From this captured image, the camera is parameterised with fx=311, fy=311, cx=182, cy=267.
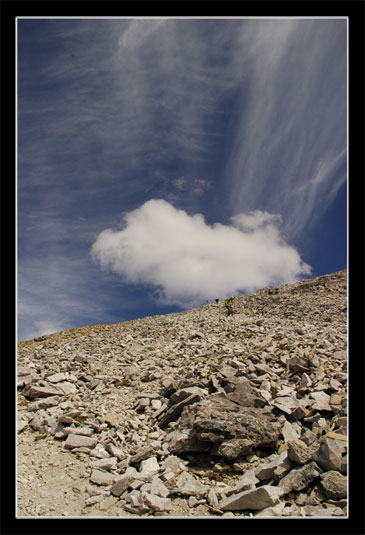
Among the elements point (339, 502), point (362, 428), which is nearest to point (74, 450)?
point (339, 502)

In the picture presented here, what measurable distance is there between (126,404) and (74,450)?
7.73 feet

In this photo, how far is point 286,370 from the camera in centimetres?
987

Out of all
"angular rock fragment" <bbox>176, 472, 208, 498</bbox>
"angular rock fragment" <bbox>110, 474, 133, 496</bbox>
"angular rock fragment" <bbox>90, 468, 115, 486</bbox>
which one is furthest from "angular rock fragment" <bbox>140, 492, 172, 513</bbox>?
"angular rock fragment" <bbox>90, 468, 115, 486</bbox>

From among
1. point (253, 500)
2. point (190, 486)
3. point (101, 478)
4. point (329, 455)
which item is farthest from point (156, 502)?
point (329, 455)

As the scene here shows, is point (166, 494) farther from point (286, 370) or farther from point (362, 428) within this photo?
point (286, 370)

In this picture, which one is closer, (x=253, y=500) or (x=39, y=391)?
(x=253, y=500)

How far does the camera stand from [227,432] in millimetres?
6875

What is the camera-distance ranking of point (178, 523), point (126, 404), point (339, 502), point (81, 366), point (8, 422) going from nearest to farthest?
point (178, 523)
point (8, 422)
point (339, 502)
point (126, 404)
point (81, 366)

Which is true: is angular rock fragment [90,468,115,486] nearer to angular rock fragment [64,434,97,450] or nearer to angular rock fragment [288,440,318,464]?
angular rock fragment [64,434,97,450]

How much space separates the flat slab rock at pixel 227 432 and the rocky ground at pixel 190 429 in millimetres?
24

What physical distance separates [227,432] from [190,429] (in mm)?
951

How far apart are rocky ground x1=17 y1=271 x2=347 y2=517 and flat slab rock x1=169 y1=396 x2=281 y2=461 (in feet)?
0.08

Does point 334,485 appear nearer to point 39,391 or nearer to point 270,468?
point 270,468

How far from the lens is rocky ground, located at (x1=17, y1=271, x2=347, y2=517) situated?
17.8 ft
